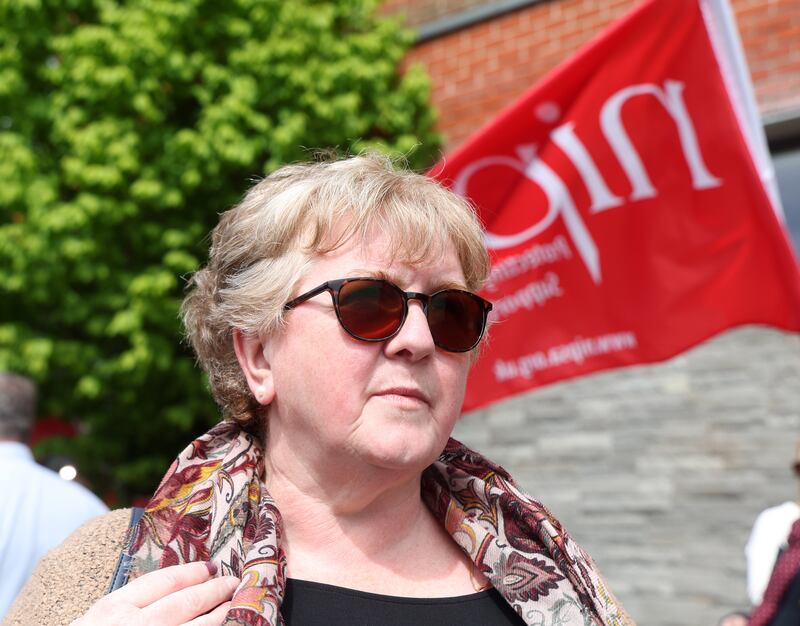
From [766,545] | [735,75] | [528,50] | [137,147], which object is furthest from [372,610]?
[528,50]

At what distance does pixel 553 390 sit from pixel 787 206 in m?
2.03

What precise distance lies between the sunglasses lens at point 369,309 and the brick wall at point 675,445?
4.78 meters

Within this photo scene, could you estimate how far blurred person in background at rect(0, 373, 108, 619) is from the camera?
3.41m

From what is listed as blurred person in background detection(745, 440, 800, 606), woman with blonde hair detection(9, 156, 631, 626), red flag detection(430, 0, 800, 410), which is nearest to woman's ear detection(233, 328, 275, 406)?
woman with blonde hair detection(9, 156, 631, 626)

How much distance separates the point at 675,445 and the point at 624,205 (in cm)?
309

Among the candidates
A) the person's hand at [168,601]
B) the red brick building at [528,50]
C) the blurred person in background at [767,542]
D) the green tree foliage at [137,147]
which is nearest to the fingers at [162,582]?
the person's hand at [168,601]

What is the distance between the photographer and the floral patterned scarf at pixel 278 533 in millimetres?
1517

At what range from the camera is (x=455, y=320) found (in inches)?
68.1

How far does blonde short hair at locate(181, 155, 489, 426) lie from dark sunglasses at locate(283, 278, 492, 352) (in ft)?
0.24

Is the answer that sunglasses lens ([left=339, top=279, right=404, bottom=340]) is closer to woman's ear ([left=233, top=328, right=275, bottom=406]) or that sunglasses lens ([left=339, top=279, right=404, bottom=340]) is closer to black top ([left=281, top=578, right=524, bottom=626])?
woman's ear ([left=233, top=328, right=275, bottom=406])

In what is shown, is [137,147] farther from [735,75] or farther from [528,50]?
[735,75]

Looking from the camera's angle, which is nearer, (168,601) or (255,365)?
(168,601)

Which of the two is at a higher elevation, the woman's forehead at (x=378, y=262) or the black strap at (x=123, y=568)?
the woman's forehead at (x=378, y=262)

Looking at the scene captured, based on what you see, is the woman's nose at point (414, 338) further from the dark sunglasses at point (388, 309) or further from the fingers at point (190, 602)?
the fingers at point (190, 602)
